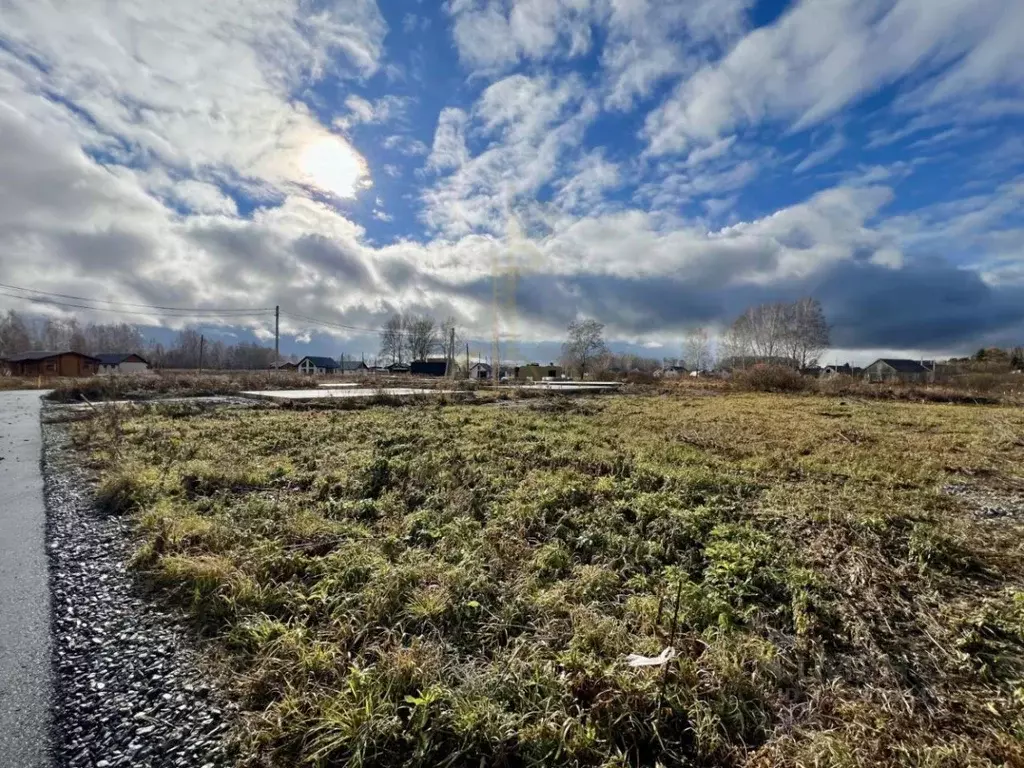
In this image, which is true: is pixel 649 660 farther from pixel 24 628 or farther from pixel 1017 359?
pixel 1017 359

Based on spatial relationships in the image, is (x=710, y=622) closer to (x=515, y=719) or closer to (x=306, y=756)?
(x=515, y=719)

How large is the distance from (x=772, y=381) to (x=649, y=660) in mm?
30140

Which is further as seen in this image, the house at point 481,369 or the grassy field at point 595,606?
the house at point 481,369

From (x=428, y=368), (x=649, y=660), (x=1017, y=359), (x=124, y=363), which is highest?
(x=1017, y=359)

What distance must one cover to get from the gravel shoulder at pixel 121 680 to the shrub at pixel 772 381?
3129 centimetres

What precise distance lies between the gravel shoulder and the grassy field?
0.51 ft

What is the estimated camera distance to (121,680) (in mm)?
2324

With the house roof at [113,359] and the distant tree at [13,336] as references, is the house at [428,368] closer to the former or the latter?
the house roof at [113,359]

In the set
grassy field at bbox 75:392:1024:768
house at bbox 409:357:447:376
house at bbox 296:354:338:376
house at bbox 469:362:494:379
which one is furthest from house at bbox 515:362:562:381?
grassy field at bbox 75:392:1024:768

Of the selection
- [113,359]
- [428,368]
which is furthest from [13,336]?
[428,368]

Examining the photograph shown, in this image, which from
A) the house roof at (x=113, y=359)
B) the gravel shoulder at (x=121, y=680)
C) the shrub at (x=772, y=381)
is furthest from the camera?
the house roof at (x=113, y=359)

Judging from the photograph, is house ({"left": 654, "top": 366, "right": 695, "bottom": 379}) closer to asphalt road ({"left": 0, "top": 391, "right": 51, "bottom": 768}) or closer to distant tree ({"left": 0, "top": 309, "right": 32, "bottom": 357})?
asphalt road ({"left": 0, "top": 391, "right": 51, "bottom": 768})

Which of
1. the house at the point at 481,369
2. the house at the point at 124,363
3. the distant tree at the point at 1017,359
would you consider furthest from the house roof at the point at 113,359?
the distant tree at the point at 1017,359

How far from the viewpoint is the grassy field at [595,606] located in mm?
2004
